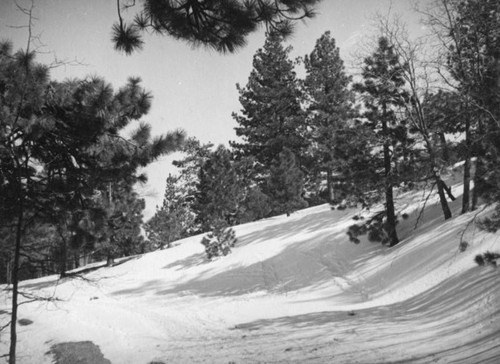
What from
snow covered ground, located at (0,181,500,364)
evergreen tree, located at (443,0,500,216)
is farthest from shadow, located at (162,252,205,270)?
evergreen tree, located at (443,0,500,216)

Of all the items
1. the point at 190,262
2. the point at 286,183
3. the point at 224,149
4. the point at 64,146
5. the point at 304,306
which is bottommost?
the point at 304,306

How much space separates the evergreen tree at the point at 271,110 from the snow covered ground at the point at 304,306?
41.8 ft

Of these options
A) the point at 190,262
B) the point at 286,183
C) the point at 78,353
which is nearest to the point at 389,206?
the point at 286,183

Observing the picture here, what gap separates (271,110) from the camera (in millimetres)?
28719

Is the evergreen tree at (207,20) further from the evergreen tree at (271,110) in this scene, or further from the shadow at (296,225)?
the evergreen tree at (271,110)

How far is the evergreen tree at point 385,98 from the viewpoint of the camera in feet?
38.5

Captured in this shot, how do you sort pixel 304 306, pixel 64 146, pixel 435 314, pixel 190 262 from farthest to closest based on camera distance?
pixel 190 262
pixel 304 306
pixel 435 314
pixel 64 146

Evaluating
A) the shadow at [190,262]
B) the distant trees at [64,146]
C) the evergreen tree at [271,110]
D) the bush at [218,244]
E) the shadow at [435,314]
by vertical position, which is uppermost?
the evergreen tree at [271,110]

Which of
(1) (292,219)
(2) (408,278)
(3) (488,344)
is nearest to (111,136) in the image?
(3) (488,344)

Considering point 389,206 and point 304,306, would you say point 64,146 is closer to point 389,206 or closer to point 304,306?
point 304,306

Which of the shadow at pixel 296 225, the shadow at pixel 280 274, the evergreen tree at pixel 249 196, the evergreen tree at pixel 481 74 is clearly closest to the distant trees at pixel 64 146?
the evergreen tree at pixel 481 74

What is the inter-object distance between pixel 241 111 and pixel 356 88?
61.3 feet

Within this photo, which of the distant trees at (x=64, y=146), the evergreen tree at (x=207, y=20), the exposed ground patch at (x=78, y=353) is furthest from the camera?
the exposed ground patch at (x=78, y=353)

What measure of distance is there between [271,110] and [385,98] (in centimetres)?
1741
